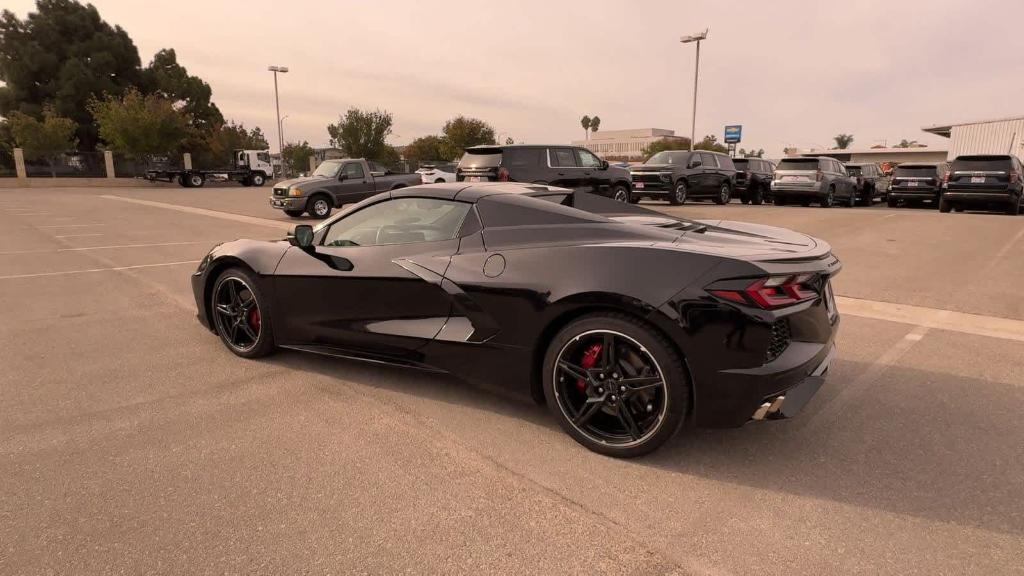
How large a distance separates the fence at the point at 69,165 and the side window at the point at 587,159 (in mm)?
40259

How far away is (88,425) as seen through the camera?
3.24m

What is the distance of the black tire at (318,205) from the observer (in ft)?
53.2

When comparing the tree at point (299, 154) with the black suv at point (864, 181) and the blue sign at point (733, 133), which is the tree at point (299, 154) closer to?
the blue sign at point (733, 133)

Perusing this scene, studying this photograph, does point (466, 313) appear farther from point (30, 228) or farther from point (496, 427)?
point (30, 228)

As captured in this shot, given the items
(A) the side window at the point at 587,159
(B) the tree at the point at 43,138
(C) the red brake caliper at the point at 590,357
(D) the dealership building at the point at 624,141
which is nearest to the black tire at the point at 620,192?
(A) the side window at the point at 587,159

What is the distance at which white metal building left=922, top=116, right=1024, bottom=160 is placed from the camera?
159ft

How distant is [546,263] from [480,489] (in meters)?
1.14

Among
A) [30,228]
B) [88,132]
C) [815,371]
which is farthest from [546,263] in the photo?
[88,132]

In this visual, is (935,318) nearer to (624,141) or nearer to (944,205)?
(944,205)

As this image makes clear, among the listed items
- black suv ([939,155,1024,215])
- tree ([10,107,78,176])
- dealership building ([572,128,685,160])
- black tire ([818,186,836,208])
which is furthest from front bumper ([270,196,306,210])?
dealership building ([572,128,685,160])

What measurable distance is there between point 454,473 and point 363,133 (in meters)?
65.0

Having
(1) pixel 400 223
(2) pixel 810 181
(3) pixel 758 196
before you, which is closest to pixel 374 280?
(1) pixel 400 223

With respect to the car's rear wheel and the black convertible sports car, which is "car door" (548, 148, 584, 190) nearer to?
the car's rear wheel

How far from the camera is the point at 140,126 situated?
1617 inches
